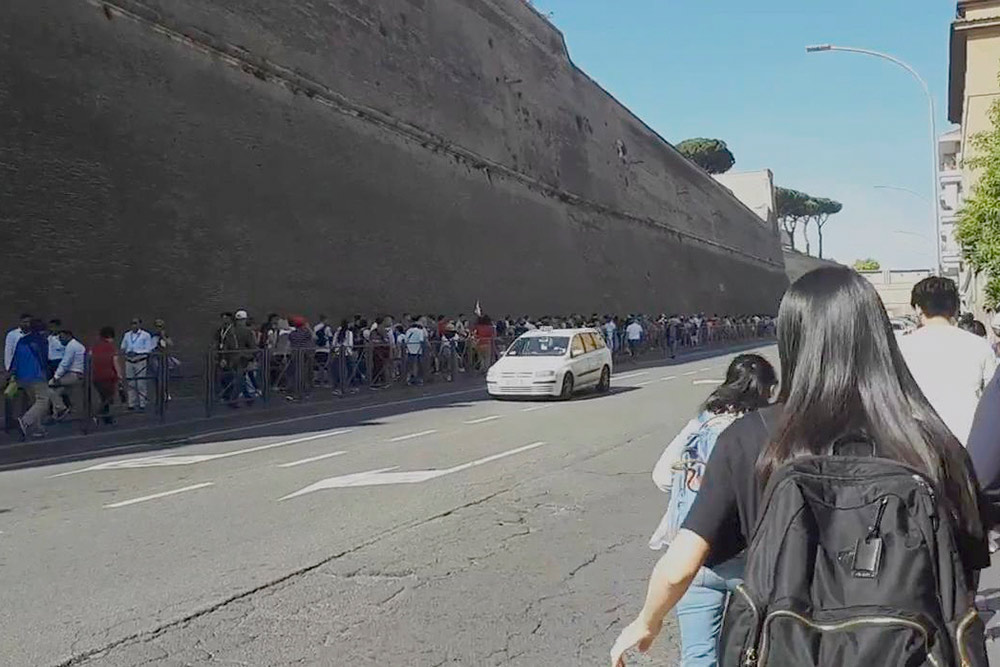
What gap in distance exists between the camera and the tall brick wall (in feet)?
60.6

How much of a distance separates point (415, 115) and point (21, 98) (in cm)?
1645

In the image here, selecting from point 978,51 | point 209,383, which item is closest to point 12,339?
point 209,383

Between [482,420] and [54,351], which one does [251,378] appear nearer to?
[54,351]

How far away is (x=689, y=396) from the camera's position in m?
20.1

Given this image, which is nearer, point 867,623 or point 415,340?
point 867,623

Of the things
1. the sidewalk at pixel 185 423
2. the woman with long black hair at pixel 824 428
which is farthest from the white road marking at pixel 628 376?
the woman with long black hair at pixel 824 428

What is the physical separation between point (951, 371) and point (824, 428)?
2.91m

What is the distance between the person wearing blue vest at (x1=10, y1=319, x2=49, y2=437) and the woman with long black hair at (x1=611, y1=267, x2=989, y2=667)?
1374cm

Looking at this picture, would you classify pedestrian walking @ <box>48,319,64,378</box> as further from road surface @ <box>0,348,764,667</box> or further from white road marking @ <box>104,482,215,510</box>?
white road marking @ <box>104,482,215,510</box>

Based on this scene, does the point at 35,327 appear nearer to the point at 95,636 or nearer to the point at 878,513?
the point at 95,636

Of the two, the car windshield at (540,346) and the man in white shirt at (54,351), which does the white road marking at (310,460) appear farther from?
the car windshield at (540,346)

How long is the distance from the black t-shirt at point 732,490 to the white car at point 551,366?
57.8 ft

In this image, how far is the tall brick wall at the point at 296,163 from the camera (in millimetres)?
18469

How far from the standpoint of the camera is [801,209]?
128 metres
